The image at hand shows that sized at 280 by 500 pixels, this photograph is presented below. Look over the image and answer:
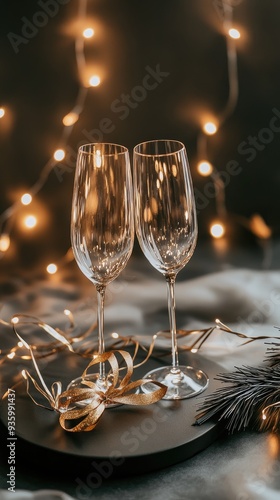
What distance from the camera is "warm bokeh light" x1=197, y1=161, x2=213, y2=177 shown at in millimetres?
1315

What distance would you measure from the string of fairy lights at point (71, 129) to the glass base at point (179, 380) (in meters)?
0.42

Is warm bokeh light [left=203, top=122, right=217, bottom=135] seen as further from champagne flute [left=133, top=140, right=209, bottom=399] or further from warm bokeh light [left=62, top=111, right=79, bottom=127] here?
champagne flute [left=133, top=140, right=209, bottom=399]

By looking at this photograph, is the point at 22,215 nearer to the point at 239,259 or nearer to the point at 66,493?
the point at 239,259

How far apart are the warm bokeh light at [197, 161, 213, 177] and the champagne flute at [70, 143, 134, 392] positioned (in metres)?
0.48

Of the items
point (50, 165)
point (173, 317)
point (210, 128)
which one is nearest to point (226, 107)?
point (210, 128)

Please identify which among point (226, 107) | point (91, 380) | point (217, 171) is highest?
point (226, 107)

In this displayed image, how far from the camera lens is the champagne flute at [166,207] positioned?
0.83 metres

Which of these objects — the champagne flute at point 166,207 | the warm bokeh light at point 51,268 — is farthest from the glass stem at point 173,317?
the warm bokeh light at point 51,268

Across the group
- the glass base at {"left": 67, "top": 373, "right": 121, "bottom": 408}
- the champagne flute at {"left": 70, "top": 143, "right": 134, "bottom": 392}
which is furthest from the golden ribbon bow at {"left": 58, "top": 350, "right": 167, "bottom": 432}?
the champagne flute at {"left": 70, "top": 143, "right": 134, "bottom": 392}

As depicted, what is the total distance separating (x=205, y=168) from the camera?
4.32ft

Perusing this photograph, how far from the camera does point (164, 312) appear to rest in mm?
1177

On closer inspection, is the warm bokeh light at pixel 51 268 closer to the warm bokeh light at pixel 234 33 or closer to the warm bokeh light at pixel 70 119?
the warm bokeh light at pixel 70 119

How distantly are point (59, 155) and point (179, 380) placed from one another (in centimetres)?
54

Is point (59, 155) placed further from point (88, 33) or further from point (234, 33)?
point (234, 33)
